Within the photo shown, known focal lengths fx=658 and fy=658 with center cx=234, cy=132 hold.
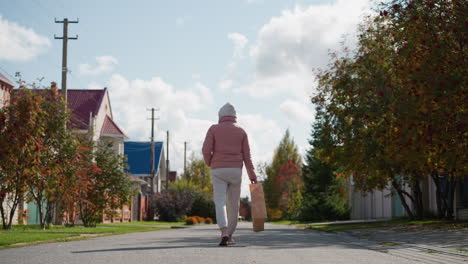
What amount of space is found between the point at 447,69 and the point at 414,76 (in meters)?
0.75

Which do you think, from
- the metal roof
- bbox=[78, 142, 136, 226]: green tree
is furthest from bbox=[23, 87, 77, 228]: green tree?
the metal roof

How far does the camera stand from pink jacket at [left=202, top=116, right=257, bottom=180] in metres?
11.0

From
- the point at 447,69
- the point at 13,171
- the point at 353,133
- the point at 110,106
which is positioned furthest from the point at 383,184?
the point at 110,106

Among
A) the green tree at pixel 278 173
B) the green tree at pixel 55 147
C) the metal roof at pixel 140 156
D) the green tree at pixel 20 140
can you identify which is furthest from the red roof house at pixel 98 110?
the green tree at pixel 278 173

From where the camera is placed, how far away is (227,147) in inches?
436

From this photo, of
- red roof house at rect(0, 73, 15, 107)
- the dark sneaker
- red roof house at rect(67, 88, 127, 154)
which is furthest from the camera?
red roof house at rect(67, 88, 127, 154)

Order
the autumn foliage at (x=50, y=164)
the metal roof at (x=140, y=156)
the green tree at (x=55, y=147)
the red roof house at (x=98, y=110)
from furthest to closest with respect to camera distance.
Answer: the metal roof at (x=140, y=156)
the red roof house at (x=98, y=110)
the green tree at (x=55, y=147)
the autumn foliage at (x=50, y=164)

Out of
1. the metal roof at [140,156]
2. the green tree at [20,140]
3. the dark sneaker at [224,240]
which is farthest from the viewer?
the metal roof at [140,156]

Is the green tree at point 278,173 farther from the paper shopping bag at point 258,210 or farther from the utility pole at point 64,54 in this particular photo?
the paper shopping bag at point 258,210

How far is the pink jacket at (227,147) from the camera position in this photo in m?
11.0

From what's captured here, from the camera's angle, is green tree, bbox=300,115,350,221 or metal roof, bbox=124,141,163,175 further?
metal roof, bbox=124,141,163,175

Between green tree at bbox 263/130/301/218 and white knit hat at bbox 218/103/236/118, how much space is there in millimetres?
63761

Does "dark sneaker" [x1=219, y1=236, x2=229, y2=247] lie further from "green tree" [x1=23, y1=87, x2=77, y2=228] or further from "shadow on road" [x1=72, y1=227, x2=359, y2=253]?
"green tree" [x1=23, y1=87, x2=77, y2=228]

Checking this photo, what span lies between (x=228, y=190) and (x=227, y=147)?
0.74m
